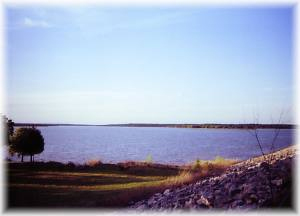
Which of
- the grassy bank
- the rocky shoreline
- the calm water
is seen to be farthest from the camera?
the calm water

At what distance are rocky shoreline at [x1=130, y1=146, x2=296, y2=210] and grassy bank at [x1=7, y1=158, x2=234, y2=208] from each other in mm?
1220

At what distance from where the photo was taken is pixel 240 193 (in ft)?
27.2

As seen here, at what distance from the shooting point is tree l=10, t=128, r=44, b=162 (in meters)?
19.7

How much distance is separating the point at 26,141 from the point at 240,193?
1452 cm

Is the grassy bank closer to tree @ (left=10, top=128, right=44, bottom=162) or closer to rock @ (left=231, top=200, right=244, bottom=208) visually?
tree @ (left=10, top=128, right=44, bottom=162)

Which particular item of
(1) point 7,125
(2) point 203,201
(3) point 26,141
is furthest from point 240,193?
(3) point 26,141

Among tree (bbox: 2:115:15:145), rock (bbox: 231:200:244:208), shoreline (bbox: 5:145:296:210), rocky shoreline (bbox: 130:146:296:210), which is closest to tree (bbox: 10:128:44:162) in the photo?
tree (bbox: 2:115:15:145)

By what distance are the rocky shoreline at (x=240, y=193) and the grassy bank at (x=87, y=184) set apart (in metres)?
1.22

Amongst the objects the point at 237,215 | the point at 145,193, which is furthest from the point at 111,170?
the point at 237,215

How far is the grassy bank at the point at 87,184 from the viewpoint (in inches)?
409

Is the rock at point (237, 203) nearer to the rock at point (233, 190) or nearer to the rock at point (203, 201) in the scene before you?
the rock at point (233, 190)

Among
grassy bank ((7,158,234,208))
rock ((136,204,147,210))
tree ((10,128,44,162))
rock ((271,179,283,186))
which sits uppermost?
tree ((10,128,44,162))

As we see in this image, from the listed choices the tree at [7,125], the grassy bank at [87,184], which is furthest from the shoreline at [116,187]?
the tree at [7,125]

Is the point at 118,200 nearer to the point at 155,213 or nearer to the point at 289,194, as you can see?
the point at 155,213
